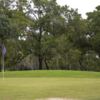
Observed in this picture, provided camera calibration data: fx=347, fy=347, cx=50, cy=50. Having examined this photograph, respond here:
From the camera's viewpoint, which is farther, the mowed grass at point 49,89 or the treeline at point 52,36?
the treeline at point 52,36

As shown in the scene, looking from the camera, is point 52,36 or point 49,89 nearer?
point 49,89

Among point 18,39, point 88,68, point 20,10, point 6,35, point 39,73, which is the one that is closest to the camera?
point 39,73

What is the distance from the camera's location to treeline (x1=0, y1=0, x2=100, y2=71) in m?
59.6

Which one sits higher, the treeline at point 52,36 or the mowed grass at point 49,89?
the treeline at point 52,36

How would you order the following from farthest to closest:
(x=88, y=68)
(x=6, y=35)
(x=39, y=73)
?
(x=88, y=68) < (x=6, y=35) < (x=39, y=73)

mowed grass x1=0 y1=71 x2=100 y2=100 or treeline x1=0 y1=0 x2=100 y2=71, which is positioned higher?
treeline x1=0 y1=0 x2=100 y2=71

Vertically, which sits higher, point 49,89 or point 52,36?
point 52,36

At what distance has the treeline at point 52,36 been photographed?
59.6 metres

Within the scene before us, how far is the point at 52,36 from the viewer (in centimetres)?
6197

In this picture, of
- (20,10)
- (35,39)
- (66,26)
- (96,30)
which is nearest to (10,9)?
(20,10)

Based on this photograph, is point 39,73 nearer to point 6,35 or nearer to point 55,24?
point 6,35

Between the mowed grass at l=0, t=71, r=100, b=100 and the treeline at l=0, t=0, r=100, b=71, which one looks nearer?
the mowed grass at l=0, t=71, r=100, b=100

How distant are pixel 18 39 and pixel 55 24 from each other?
24.8 feet

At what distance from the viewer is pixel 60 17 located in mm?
62438
